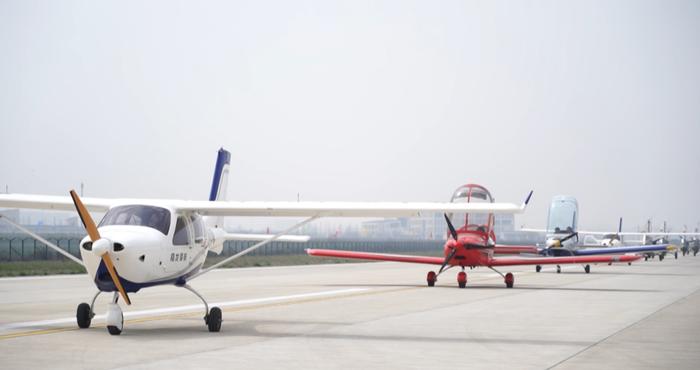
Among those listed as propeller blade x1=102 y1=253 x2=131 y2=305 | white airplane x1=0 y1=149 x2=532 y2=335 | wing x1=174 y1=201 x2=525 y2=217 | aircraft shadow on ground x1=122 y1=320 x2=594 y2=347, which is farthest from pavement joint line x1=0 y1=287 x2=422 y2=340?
wing x1=174 y1=201 x2=525 y2=217

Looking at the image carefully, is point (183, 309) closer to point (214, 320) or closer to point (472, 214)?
point (214, 320)

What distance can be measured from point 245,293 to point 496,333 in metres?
11.8

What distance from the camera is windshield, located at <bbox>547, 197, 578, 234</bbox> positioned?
1977 inches

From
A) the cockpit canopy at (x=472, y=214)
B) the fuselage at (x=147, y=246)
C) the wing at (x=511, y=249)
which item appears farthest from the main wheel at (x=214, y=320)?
the wing at (x=511, y=249)

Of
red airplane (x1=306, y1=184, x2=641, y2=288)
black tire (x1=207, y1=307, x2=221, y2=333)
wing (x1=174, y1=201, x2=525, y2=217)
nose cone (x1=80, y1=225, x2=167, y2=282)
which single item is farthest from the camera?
red airplane (x1=306, y1=184, x2=641, y2=288)

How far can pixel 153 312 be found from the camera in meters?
18.0

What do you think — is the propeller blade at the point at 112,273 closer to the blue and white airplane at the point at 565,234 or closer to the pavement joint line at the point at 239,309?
the pavement joint line at the point at 239,309

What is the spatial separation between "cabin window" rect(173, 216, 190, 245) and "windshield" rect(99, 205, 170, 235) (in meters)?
0.37

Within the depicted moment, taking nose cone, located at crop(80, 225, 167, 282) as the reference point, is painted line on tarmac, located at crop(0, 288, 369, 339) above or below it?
below

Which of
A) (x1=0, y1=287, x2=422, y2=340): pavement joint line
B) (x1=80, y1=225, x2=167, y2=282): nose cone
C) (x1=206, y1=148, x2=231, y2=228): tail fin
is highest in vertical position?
(x1=206, y1=148, x2=231, y2=228): tail fin

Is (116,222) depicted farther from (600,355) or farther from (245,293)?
(245,293)

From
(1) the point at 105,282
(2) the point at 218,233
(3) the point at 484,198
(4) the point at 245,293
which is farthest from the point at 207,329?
→ (3) the point at 484,198

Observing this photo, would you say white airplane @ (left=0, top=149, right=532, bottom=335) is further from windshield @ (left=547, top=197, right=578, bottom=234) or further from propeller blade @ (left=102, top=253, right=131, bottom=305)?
windshield @ (left=547, top=197, right=578, bottom=234)

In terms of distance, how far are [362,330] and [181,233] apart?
11.5ft
